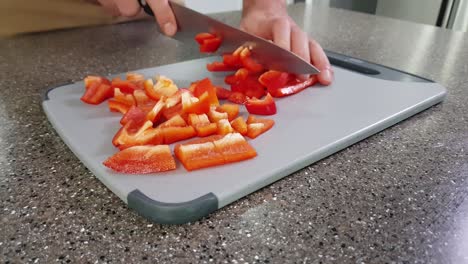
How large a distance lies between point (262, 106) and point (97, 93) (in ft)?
1.17

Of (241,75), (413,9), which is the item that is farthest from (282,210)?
(413,9)

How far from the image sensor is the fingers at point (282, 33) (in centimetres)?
110

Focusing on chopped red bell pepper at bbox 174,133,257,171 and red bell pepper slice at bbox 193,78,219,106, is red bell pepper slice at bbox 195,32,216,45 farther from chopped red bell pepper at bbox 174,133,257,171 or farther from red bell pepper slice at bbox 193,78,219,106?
chopped red bell pepper at bbox 174,133,257,171

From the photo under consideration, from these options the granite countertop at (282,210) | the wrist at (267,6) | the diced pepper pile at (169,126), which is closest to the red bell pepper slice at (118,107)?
the diced pepper pile at (169,126)

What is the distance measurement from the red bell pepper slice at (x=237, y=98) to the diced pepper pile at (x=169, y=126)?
0.04m

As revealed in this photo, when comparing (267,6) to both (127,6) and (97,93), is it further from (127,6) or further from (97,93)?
(97,93)

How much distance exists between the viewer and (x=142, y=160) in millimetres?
611

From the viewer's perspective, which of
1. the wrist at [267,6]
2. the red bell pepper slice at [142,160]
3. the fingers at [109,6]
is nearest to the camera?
the red bell pepper slice at [142,160]

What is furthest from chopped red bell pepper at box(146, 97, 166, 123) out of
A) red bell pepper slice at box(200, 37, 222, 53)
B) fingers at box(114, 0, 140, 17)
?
fingers at box(114, 0, 140, 17)

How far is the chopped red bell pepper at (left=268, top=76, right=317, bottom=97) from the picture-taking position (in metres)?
0.91

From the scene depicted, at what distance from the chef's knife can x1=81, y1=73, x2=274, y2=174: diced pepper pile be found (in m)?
0.19

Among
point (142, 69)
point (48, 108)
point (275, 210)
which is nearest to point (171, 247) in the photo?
A: point (275, 210)

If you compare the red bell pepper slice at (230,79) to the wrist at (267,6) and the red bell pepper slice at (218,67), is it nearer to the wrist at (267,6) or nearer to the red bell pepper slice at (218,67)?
the red bell pepper slice at (218,67)

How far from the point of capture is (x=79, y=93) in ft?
2.98
